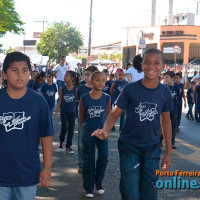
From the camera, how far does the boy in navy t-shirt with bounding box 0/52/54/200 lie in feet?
9.95

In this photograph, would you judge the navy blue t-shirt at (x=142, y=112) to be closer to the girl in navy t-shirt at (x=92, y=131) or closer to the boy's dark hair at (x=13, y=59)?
the boy's dark hair at (x=13, y=59)

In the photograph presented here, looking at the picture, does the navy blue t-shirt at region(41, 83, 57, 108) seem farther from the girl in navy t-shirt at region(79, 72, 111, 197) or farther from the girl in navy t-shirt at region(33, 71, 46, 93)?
the girl in navy t-shirt at region(79, 72, 111, 197)

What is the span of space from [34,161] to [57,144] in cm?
562

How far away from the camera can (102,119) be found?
538cm

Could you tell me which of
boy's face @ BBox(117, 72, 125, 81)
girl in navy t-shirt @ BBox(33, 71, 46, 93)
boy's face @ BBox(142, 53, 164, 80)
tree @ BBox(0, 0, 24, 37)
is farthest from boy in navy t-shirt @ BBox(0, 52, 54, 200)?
tree @ BBox(0, 0, 24, 37)

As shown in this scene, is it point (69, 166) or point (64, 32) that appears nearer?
point (69, 166)

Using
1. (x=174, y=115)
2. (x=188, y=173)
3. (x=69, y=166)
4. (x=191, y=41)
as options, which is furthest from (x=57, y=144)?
(x=191, y=41)

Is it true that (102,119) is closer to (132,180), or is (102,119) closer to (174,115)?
(132,180)

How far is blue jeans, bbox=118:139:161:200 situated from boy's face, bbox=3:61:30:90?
1244mm

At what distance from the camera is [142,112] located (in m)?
3.71

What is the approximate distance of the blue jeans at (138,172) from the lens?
3.64 metres

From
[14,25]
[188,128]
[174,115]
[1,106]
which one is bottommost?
[188,128]

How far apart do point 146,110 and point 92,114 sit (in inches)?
67.7

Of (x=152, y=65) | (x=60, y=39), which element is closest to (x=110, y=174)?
(x=152, y=65)
